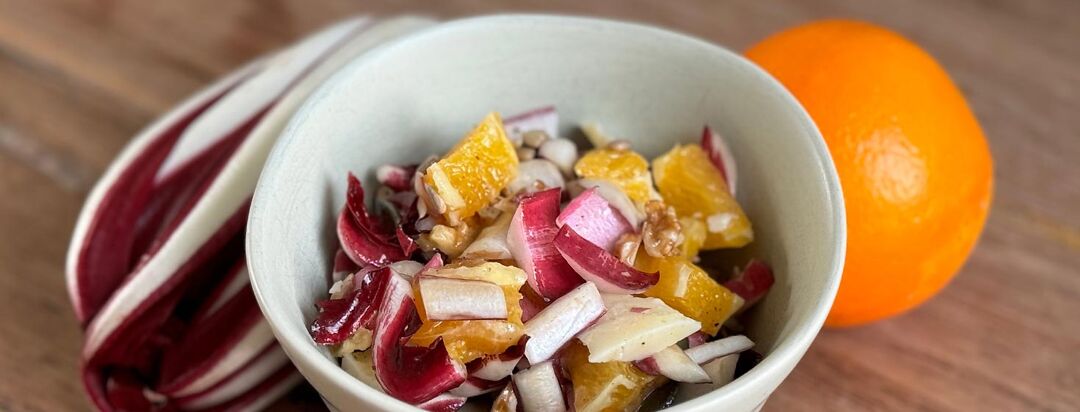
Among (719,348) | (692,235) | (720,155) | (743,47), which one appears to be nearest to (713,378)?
(719,348)

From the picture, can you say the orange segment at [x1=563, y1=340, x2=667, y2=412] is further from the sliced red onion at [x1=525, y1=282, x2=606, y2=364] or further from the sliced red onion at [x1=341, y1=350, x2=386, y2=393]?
the sliced red onion at [x1=341, y1=350, x2=386, y2=393]

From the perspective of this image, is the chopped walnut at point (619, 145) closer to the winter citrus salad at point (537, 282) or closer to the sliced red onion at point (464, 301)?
the winter citrus salad at point (537, 282)

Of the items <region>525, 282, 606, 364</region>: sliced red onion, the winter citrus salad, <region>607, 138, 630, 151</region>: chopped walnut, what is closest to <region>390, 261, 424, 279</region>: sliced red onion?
the winter citrus salad

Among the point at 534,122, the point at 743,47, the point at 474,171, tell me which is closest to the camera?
the point at 474,171

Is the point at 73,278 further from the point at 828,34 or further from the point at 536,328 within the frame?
the point at 828,34

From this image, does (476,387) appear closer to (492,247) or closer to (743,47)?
(492,247)

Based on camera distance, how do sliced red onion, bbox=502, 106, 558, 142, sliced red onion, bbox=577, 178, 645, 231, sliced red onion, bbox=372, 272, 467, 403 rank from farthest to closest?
sliced red onion, bbox=502, 106, 558, 142
sliced red onion, bbox=577, 178, 645, 231
sliced red onion, bbox=372, 272, 467, 403
